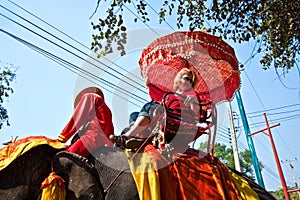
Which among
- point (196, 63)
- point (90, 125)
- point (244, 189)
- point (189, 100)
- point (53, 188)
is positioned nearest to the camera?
point (53, 188)

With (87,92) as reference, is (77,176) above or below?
below

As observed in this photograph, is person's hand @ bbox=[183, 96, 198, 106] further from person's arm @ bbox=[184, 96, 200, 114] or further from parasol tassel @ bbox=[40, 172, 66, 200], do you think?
parasol tassel @ bbox=[40, 172, 66, 200]

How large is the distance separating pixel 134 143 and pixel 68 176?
0.61 m

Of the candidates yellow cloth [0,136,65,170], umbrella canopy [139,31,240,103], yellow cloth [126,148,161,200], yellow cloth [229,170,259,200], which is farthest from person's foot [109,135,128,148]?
umbrella canopy [139,31,240,103]

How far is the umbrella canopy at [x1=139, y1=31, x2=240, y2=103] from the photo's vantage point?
3.87 m

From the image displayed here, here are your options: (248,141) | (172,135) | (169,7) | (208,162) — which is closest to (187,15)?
(169,7)

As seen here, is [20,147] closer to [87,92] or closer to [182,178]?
[87,92]

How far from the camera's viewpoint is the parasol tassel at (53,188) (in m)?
2.38

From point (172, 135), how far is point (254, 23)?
1.35m

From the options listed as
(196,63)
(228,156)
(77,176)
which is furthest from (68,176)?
(228,156)

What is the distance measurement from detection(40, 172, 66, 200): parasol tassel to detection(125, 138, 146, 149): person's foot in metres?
0.61

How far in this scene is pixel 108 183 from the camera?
2709 mm

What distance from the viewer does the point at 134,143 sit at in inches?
110

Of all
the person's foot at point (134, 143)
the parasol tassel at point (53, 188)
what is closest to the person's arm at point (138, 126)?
the person's foot at point (134, 143)
